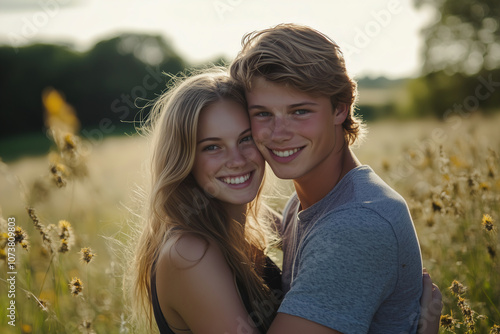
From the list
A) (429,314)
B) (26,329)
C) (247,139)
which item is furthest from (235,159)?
(26,329)

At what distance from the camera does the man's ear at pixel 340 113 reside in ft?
9.13

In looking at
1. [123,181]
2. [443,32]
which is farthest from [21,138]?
[443,32]

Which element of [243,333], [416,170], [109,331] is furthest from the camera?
[416,170]

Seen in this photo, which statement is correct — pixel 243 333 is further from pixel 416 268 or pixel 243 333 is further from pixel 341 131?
pixel 341 131

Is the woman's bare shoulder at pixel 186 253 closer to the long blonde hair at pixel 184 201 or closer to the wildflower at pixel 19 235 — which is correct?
the long blonde hair at pixel 184 201

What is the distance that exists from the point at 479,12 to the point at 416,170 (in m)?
23.2

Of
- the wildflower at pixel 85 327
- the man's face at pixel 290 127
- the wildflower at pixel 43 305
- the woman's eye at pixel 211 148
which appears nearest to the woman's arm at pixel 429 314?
the man's face at pixel 290 127

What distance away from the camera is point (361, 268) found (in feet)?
6.47

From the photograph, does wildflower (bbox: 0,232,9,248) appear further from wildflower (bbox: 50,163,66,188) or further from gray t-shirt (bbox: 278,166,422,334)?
gray t-shirt (bbox: 278,166,422,334)

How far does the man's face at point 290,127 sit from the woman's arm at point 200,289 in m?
0.70

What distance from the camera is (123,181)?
8.24 metres

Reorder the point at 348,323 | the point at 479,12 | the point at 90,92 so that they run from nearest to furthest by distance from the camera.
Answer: the point at 348,323 < the point at 479,12 < the point at 90,92

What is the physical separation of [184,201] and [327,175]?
85 cm

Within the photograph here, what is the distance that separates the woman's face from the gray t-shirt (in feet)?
1.98
